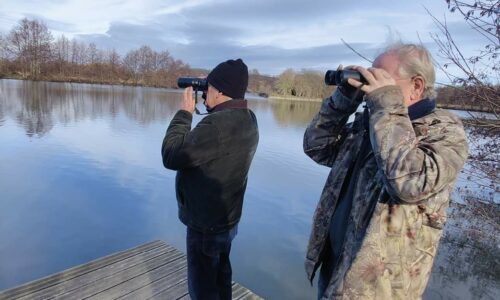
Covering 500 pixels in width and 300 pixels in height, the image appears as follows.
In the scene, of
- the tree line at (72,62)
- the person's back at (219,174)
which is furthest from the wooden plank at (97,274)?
the tree line at (72,62)

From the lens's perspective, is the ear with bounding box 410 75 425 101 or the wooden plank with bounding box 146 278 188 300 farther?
the wooden plank with bounding box 146 278 188 300

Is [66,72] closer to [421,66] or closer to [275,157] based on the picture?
[275,157]

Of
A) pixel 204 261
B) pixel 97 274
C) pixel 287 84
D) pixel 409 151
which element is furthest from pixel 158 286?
pixel 287 84

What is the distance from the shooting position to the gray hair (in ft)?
Answer: 3.72

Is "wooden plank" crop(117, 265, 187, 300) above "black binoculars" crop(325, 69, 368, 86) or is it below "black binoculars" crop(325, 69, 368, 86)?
below

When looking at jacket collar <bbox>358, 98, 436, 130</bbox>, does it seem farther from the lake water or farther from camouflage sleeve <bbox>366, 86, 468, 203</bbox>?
the lake water

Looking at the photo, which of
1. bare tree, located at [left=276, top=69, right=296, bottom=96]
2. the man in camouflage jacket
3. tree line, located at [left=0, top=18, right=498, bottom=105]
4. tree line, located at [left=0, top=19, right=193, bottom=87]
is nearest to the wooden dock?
the man in camouflage jacket

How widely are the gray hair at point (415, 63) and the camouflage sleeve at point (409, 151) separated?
0.12 m

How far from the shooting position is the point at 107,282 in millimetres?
2652

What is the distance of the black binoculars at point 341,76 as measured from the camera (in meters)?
1.18

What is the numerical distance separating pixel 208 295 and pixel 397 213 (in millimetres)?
1270

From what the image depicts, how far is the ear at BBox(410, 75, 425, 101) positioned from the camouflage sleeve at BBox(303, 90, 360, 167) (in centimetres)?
22

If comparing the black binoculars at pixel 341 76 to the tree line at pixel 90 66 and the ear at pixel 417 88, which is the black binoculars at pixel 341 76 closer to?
the ear at pixel 417 88

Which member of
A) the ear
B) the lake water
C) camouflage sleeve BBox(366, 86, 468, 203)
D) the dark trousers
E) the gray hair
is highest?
the gray hair
